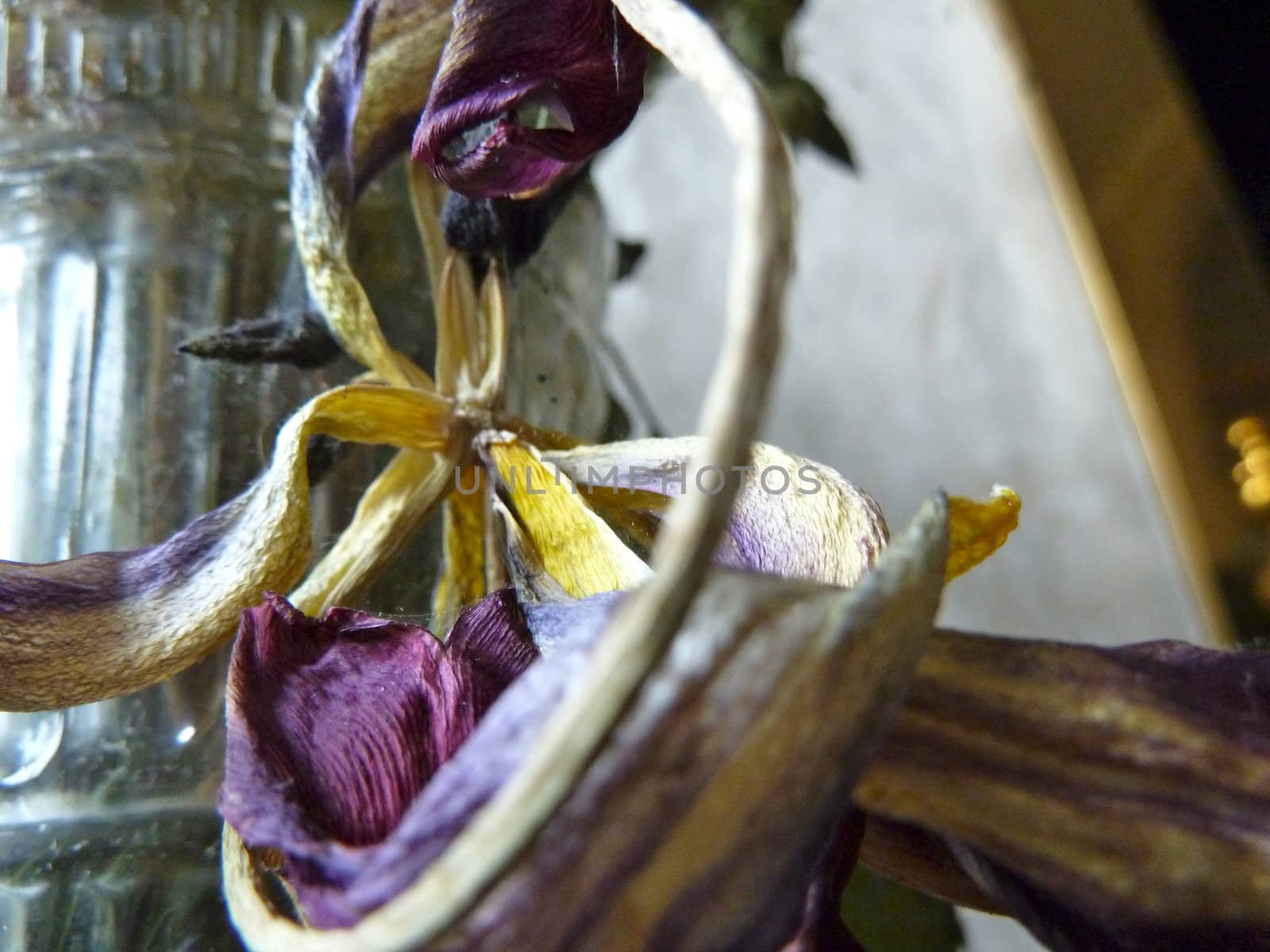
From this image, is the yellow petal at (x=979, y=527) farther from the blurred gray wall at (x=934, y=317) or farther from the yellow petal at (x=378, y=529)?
the blurred gray wall at (x=934, y=317)

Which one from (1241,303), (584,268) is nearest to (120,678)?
(584,268)

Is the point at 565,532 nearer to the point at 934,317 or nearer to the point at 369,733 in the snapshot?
the point at 369,733

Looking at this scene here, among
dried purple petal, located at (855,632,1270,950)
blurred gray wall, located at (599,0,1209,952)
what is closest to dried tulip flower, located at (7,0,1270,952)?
dried purple petal, located at (855,632,1270,950)

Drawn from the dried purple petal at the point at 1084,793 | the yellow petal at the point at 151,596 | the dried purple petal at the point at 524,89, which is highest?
the dried purple petal at the point at 524,89

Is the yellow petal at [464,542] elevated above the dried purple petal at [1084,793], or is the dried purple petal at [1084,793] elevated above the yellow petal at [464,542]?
the yellow petal at [464,542]

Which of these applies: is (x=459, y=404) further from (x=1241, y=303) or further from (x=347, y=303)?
(x=1241, y=303)

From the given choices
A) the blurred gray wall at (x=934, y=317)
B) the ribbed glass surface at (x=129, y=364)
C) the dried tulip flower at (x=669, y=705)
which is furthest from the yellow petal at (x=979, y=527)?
the blurred gray wall at (x=934, y=317)
